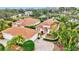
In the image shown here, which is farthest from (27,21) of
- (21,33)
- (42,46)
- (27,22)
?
(42,46)

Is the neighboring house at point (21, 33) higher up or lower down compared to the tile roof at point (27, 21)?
lower down

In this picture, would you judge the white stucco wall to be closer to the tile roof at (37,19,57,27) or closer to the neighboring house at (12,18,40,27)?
the neighboring house at (12,18,40,27)

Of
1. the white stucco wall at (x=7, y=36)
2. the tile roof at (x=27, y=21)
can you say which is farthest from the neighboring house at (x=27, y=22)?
the white stucco wall at (x=7, y=36)

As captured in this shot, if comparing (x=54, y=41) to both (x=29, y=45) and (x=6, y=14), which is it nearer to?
(x=29, y=45)

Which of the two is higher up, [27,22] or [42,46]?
[27,22]

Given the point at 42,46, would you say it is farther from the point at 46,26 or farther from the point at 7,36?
the point at 7,36

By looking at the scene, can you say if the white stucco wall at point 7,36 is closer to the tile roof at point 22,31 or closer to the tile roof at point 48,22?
the tile roof at point 22,31

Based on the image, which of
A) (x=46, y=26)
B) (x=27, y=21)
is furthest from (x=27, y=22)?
(x=46, y=26)
